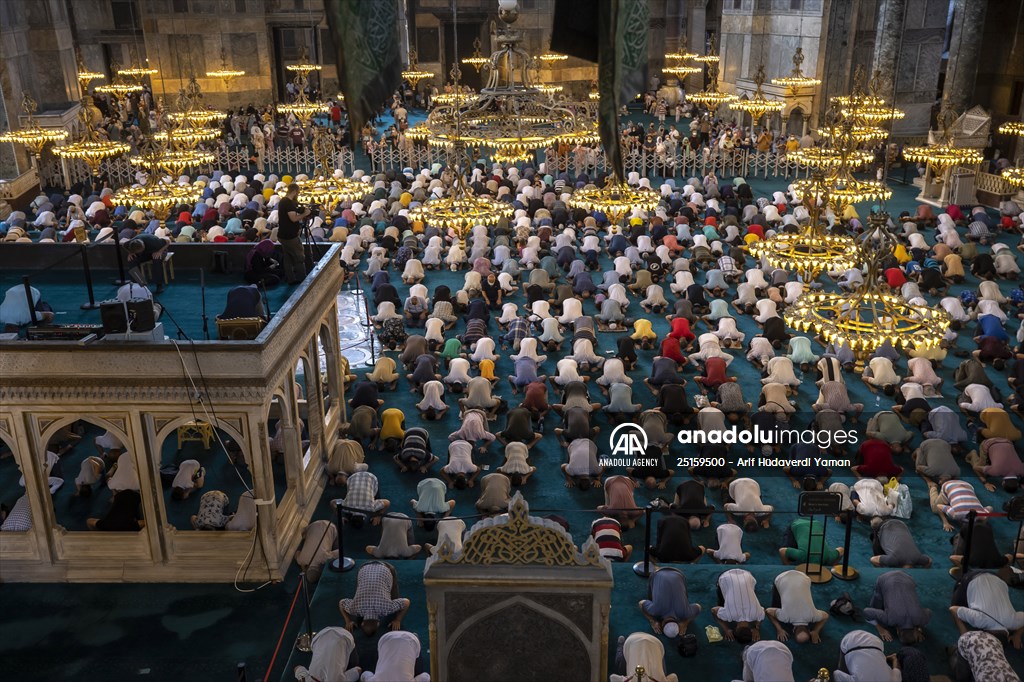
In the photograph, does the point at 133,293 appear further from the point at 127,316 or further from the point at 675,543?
the point at 675,543

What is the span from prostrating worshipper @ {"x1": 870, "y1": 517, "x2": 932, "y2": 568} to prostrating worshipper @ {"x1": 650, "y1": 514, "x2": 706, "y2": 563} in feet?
6.13

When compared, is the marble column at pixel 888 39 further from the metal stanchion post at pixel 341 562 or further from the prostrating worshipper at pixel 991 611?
the metal stanchion post at pixel 341 562

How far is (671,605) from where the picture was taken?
8289 millimetres

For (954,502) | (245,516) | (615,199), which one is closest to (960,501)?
(954,502)

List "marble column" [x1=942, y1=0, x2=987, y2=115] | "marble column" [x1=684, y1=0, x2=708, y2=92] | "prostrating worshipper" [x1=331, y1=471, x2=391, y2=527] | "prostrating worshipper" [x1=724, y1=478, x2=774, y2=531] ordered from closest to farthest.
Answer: "prostrating worshipper" [x1=724, y1=478, x2=774, y2=531]
"prostrating worshipper" [x1=331, y1=471, x2=391, y2=527]
"marble column" [x1=942, y1=0, x2=987, y2=115]
"marble column" [x1=684, y1=0, x2=708, y2=92]

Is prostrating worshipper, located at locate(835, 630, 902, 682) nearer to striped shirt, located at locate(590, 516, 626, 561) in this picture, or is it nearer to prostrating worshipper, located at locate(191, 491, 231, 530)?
Result: striped shirt, located at locate(590, 516, 626, 561)

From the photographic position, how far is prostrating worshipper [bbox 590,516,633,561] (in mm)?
9266

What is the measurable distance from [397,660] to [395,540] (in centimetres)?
234

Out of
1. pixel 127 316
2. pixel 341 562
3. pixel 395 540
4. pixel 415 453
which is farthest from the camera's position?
pixel 415 453

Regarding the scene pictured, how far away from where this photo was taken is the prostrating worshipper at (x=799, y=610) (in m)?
8.21

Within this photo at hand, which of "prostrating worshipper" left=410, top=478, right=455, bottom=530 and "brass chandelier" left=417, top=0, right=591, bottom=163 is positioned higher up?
"brass chandelier" left=417, top=0, right=591, bottom=163

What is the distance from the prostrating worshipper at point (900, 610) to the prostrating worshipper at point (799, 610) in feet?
1.57

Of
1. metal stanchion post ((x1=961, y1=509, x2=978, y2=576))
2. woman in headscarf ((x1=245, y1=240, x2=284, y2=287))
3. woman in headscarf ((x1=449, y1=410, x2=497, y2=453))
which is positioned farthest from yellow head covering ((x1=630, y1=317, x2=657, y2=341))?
metal stanchion post ((x1=961, y1=509, x2=978, y2=576))

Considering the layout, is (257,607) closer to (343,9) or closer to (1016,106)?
(343,9)
